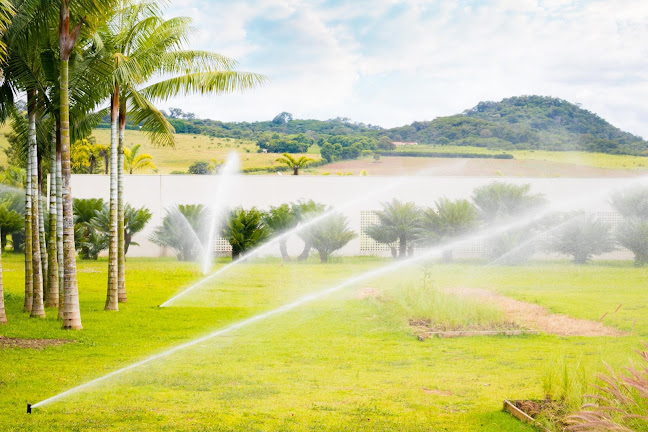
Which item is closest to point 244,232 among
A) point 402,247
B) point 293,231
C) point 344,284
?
point 293,231

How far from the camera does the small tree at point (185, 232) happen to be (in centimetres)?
2611

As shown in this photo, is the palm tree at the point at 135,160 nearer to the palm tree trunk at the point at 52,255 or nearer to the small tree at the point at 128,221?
the small tree at the point at 128,221

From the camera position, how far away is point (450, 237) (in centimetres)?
2612

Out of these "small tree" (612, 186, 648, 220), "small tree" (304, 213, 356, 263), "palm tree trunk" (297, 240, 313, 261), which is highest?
"small tree" (612, 186, 648, 220)

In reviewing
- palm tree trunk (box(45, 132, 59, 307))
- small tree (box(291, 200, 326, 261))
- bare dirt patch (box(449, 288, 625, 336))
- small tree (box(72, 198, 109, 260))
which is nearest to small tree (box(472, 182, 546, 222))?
small tree (box(291, 200, 326, 261))

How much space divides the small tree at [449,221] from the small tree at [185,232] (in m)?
8.83

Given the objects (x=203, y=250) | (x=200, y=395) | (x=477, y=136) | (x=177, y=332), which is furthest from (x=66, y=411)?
(x=477, y=136)

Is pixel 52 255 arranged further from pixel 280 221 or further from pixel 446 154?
pixel 446 154

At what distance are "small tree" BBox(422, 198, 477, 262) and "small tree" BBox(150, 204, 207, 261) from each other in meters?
8.83

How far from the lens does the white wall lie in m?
28.4

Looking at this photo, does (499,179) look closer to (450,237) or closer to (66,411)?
(450,237)

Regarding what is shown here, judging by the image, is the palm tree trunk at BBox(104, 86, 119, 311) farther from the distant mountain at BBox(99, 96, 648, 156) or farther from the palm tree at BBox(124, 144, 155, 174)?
the distant mountain at BBox(99, 96, 648, 156)

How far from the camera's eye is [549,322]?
11.4 metres

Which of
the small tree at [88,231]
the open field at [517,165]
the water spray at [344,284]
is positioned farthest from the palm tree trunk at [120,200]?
the open field at [517,165]
